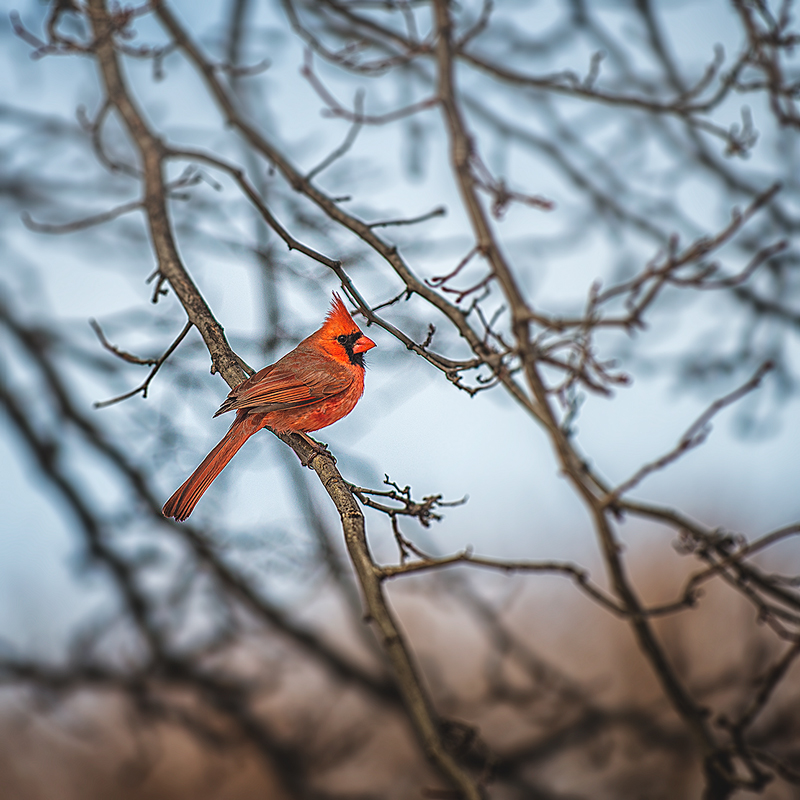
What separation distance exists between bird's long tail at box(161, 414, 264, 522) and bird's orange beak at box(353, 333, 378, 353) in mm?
235

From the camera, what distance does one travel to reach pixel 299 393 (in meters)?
1.33

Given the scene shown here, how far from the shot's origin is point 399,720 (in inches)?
154

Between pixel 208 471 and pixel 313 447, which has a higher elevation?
pixel 313 447

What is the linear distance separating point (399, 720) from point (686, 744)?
153 cm

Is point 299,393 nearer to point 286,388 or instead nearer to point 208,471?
point 286,388

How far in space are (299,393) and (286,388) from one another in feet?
0.10

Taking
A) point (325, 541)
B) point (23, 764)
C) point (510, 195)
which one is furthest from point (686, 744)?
point (23, 764)

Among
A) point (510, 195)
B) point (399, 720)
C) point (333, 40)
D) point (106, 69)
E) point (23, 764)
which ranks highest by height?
point (333, 40)

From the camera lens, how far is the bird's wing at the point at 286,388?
4.24 ft

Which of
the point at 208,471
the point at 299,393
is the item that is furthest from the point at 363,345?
the point at 208,471

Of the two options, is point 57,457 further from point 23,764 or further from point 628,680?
point 628,680

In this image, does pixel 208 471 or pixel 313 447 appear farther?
pixel 313 447

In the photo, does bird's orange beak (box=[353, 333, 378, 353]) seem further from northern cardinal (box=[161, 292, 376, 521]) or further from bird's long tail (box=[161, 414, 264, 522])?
bird's long tail (box=[161, 414, 264, 522])

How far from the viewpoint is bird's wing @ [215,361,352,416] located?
50.9 inches
